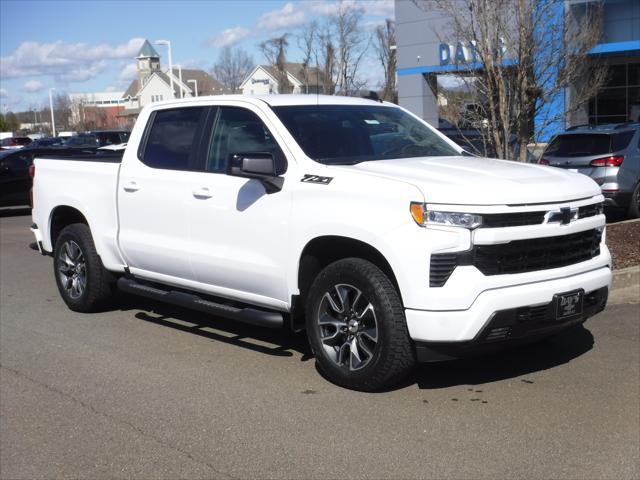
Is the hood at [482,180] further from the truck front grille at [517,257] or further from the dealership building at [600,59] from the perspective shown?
the dealership building at [600,59]

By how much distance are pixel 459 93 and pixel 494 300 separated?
7466 mm

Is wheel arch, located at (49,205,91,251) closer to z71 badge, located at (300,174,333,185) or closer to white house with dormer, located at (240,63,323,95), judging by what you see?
white house with dormer, located at (240,63,323,95)

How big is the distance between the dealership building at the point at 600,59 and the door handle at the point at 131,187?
15.6m

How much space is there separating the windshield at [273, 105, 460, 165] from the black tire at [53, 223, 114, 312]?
2661 millimetres

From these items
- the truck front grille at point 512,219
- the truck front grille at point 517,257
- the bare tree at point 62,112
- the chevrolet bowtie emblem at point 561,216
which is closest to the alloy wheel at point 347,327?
the truck front grille at point 517,257

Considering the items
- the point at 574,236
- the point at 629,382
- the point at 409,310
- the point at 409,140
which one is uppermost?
the point at 409,140

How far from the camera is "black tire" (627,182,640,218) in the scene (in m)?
13.0

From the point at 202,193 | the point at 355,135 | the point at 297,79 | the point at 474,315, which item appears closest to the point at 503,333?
the point at 474,315

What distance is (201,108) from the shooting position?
6.87 metres

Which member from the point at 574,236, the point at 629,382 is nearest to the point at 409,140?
the point at 574,236

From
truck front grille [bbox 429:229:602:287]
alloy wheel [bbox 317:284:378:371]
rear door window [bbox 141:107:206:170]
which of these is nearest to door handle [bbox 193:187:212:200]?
rear door window [bbox 141:107:206:170]

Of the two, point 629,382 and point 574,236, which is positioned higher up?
point 574,236

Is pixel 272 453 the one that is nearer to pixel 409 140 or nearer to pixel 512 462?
pixel 512 462

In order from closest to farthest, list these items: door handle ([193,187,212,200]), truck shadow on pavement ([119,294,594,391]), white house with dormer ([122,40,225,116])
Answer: truck shadow on pavement ([119,294,594,391]) < door handle ([193,187,212,200]) < white house with dormer ([122,40,225,116])
